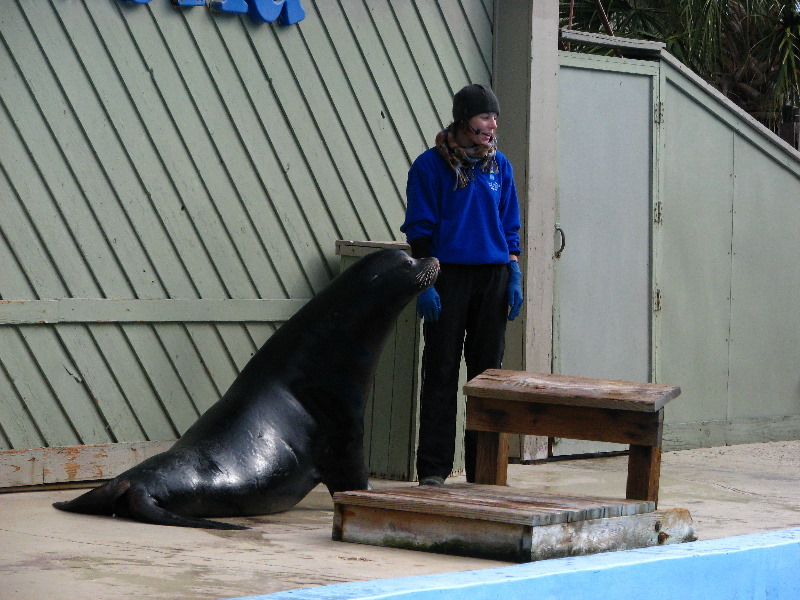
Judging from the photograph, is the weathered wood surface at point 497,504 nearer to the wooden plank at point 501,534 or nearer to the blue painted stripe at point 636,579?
the wooden plank at point 501,534

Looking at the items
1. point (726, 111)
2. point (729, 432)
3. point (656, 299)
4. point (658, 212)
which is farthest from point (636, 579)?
point (726, 111)

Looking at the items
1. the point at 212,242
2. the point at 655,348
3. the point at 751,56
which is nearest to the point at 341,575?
the point at 212,242

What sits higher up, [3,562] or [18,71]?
[18,71]

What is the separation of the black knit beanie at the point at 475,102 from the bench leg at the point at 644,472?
68.3 inches

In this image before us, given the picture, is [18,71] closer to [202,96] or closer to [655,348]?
[202,96]

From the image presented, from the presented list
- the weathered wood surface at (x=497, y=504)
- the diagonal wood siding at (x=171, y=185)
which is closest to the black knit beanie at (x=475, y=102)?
the diagonal wood siding at (x=171, y=185)

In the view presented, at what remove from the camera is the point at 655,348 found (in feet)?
26.7

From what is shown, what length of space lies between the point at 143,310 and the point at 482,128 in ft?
5.71

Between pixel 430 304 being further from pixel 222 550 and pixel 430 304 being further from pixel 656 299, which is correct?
pixel 656 299

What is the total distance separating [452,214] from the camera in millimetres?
6082

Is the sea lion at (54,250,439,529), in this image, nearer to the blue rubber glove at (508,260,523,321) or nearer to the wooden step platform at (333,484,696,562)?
the blue rubber glove at (508,260,523,321)

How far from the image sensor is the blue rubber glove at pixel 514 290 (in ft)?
20.2

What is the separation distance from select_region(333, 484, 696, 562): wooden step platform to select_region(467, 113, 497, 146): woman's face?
1812mm

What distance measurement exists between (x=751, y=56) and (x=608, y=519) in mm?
9685
